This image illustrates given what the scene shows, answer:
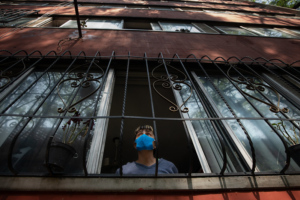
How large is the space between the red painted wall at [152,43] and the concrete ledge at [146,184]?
284 cm

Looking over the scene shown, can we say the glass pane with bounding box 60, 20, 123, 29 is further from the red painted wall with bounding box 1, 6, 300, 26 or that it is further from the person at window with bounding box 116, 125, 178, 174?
the person at window with bounding box 116, 125, 178, 174

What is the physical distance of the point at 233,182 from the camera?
4.38 feet

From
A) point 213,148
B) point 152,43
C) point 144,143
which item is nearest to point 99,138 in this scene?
point 144,143

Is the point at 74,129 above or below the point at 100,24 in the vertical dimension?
below

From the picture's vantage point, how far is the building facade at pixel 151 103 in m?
1.30

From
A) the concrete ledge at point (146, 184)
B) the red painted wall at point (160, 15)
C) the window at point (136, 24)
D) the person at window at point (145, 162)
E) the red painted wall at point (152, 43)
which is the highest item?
the red painted wall at point (160, 15)

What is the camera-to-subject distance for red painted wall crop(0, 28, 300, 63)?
Result: 3.69 meters

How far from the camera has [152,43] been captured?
418 cm

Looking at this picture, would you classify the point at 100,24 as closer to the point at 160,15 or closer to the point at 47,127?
the point at 160,15

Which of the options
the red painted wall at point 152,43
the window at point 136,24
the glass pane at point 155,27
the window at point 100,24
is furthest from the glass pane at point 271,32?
the window at point 100,24

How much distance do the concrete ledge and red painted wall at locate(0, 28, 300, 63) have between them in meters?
2.84

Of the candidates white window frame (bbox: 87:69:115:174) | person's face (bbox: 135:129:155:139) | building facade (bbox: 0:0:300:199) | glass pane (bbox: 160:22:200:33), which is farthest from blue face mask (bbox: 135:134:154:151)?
glass pane (bbox: 160:22:200:33)

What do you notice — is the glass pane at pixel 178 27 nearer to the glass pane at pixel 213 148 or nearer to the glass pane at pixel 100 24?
the glass pane at pixel 100 24

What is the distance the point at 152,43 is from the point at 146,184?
12.2 feet
